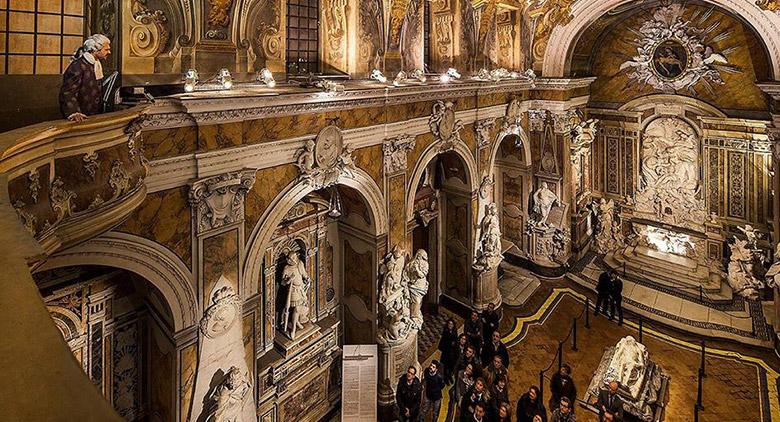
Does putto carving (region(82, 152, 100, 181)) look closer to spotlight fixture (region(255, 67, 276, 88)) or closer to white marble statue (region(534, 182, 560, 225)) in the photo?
spotlight fixture (region(255, 67, 276, 88))

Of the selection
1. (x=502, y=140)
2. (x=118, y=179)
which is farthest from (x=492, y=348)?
(x=118, y=179)

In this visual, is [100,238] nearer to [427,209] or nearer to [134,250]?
[134,250]

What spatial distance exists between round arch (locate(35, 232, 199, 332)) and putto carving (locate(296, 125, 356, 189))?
2.46 metres

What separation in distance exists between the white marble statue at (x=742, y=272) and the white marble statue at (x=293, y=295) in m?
13.2

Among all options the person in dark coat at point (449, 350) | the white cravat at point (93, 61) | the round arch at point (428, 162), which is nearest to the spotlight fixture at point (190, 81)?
the white cravat at point (93, 61)

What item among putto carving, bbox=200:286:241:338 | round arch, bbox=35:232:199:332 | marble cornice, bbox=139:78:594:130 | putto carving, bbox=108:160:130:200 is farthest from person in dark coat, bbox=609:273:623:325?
putto carving, bbox=108:160:130:200

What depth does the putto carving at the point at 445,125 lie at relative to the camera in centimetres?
1084

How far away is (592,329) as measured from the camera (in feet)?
42.6

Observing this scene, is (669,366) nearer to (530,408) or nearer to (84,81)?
(530,408)

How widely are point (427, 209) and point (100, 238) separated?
30.2 feet

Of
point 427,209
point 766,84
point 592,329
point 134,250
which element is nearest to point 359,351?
point 134,250

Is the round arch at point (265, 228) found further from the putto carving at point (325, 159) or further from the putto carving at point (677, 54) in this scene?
the putto carving at point (677, 54)

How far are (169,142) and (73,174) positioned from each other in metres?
2.08

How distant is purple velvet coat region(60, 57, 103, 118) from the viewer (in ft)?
13.1
